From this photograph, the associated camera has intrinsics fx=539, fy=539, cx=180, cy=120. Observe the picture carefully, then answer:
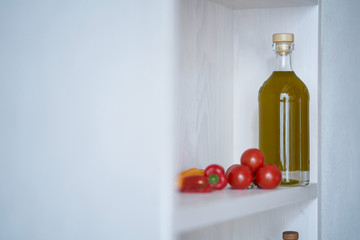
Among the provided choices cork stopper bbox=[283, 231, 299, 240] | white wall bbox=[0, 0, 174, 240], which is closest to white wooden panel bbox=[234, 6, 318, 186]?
cork stopper bbox=[283, 231, 299, 240]

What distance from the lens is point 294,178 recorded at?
3.92 feet

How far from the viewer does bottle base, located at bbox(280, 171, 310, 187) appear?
46.6 inches

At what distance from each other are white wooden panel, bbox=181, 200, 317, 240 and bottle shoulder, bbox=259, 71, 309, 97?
0.88 feet

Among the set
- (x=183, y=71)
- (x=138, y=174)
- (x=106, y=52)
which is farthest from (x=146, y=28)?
(x=183, y=71)

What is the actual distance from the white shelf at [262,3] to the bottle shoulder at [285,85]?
0.18 metres

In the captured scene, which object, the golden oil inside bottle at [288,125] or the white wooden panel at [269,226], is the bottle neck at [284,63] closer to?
the golden oil inside bottle at [288,125]

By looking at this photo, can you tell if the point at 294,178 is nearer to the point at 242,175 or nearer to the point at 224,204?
the point at 242,175

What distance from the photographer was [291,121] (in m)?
1.20

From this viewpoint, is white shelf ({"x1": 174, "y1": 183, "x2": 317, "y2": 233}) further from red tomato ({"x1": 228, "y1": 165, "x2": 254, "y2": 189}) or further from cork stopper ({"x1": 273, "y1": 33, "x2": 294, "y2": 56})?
cork stopper ({"x1": 273, "y1": 33, "x2": 294, "y2": 56})

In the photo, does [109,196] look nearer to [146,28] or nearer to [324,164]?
[146,28]

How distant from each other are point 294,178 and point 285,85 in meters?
0.21

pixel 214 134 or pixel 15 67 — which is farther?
pixel 214 134

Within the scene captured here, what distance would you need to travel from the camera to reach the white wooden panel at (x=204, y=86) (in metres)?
1.22

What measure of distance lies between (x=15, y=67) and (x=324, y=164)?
736 millimetres
